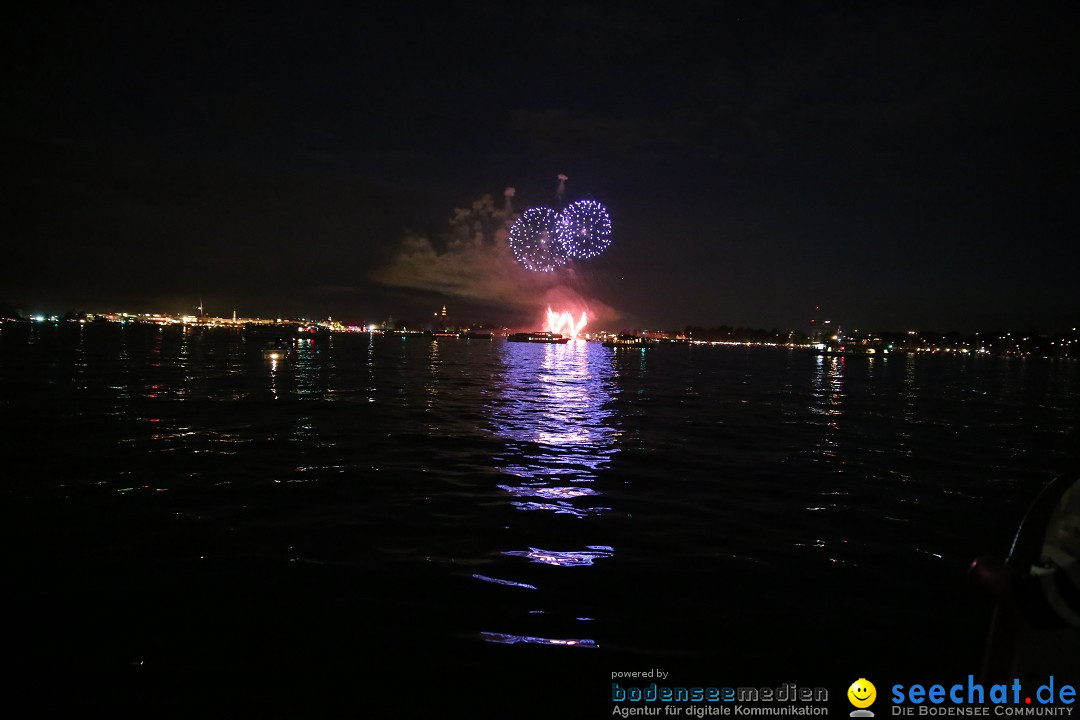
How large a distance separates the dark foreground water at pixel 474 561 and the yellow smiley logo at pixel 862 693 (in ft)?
0.60

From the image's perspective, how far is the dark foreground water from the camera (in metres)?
6.53

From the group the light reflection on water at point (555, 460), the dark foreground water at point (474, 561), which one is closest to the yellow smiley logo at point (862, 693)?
the dark foreground water at point (474, 561)

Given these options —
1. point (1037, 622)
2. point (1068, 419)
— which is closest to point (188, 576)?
point (1037, 622)

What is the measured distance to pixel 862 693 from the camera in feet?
20.7

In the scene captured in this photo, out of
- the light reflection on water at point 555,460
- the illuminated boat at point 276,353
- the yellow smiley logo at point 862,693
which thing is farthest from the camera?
the illuminated boat at point 276,353

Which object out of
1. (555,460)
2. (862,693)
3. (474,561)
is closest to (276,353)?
(555,460)

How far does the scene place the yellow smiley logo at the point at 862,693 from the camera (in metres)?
6.18

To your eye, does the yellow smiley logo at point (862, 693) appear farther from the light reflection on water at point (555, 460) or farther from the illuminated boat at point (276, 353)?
the illuminated boat at point (276, 353)

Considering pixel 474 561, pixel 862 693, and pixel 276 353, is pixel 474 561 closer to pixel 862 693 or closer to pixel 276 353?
pixel 862 693

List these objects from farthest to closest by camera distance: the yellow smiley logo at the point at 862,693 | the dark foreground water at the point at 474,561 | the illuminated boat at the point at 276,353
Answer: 1. the illuminated boat at the point at 276,353
2. the dark foreground water at the point at 474,561
3. the yellow smiley logo at the point at 862,693

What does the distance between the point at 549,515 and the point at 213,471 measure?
8959 millimetres

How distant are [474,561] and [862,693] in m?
5.45

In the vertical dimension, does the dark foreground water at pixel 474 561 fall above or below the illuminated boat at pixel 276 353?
below

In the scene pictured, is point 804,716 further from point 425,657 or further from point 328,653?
point 328,653
